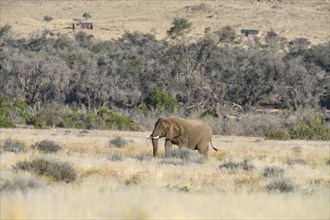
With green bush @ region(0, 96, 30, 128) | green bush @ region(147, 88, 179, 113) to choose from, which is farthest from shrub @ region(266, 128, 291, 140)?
green bush @ region(0, 96, 30, 128)

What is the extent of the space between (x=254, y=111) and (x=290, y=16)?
69.1 meters

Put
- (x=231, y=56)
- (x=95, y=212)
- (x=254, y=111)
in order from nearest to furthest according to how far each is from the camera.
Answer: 1. (x=95, y=212)
2. (x=254, y=111)
3. (x=231, y=56)

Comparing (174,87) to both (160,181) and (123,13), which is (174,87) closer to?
(160,181)

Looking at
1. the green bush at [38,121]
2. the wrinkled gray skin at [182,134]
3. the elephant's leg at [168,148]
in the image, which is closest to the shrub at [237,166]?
the elephant's leg at [168,148]

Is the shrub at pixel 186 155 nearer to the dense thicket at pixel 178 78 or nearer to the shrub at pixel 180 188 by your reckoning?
the shrub at pixel 180 188

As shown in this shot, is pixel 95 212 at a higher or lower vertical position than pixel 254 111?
higher

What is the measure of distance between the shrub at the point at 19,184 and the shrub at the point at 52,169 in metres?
2.17

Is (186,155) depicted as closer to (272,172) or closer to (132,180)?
(272,172)

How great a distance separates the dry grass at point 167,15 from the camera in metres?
112

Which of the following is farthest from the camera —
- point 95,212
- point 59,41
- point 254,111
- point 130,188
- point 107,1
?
point 107,1

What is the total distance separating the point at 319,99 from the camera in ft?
190

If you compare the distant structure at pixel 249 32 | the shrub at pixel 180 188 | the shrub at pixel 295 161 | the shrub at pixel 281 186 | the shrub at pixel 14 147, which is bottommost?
the distant structure at pixel 249 32

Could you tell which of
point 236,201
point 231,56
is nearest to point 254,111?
point 231,56

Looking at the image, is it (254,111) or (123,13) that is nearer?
(254,111)
